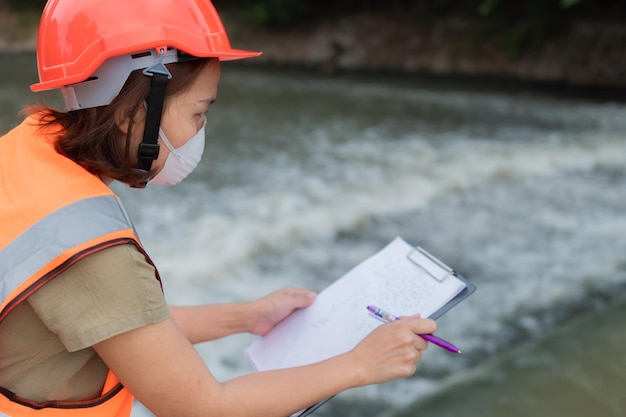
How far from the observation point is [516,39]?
13609 mm

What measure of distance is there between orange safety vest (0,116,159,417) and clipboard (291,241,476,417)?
1.26 ft

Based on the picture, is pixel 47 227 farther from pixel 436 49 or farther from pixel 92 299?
pixel 436 49

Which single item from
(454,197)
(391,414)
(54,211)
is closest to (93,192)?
(54,211)

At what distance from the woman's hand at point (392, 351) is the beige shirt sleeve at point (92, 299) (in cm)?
45

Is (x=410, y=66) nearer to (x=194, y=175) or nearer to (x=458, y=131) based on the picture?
(x=458, y=131)

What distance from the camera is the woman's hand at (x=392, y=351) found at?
1.33 m

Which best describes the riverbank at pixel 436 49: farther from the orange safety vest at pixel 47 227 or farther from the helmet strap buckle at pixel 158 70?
the orange safety vest at pixel 47 227

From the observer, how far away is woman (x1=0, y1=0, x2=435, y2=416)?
3.54 ft

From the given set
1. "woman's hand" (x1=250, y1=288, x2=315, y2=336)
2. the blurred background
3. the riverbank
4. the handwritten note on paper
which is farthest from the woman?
the riverbank

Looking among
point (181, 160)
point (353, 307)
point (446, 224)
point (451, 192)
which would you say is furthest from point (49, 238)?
point (451, 192)

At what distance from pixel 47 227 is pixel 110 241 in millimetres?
94

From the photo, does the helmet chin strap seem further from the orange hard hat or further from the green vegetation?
A: the green vegetation

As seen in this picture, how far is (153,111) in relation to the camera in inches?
47.9

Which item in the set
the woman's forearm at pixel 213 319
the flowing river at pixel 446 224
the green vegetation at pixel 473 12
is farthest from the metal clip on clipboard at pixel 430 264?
the green vegetation at pixel 473 12
